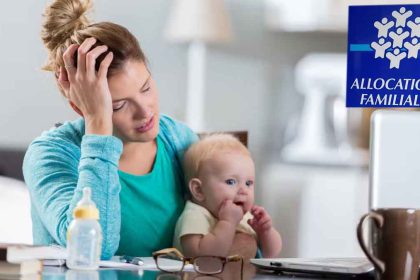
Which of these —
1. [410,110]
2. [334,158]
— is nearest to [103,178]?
[410,110]

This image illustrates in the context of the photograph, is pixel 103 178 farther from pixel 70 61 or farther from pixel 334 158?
pixel 334 158

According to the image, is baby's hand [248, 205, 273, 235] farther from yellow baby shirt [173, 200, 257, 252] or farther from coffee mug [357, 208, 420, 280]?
coffee mug [357, 208, 420, 280]

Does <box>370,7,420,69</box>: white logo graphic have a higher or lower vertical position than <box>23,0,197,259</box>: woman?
higher

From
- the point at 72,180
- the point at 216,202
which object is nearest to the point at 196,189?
the point at 216,202

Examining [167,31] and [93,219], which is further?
[167,31]

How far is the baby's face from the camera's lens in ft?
7.19

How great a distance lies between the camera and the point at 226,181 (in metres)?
2.20

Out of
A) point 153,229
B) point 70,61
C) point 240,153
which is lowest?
point 153,229

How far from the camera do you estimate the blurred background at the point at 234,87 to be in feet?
7.56

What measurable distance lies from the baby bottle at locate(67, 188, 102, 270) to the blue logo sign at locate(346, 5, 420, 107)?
67 cm

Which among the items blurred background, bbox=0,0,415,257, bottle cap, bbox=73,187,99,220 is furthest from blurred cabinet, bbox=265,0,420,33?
bottle cap, bbox=73,187,99,220

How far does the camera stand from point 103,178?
2020 millimetres

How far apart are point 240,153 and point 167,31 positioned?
0.38 metres

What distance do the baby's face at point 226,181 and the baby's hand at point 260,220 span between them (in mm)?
22
